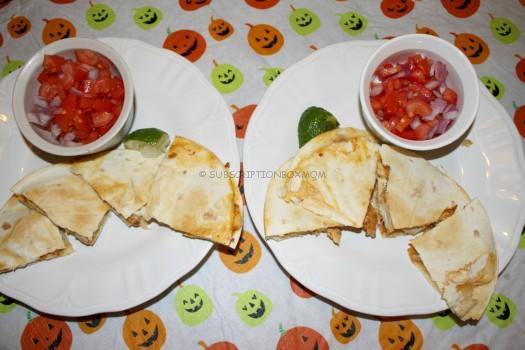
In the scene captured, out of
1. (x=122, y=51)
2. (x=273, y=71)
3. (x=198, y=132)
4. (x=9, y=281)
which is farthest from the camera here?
(x=273, y=71)

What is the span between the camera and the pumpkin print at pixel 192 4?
10.6ft

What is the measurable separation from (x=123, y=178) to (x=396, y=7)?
2571 mm

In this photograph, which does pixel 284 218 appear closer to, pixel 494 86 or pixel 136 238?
pixel 136 238

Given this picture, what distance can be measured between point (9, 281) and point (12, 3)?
7.76 feet

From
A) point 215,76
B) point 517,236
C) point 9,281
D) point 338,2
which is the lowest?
point 9,281

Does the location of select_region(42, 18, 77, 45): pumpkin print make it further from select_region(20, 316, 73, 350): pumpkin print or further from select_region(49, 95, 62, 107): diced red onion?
select_region(20, 316, 73, 350): pumpkin print

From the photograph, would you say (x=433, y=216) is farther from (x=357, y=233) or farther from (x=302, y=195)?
(x=302, y=195)

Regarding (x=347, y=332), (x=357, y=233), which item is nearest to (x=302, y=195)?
(x=357, y=233)

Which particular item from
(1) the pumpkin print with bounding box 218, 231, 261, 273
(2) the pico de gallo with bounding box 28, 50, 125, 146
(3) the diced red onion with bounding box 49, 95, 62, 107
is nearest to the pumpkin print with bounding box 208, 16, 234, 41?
(2) the pico de gallo with bounding box 28, 50, 125, 146

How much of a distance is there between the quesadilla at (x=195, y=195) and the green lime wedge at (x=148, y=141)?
0.09 meters

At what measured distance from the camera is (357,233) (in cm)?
253

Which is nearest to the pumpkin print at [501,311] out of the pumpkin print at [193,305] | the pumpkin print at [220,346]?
the pumpkin print at [220,346]

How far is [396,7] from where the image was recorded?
10.5 feet

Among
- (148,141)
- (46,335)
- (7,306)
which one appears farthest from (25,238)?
(148,141)
